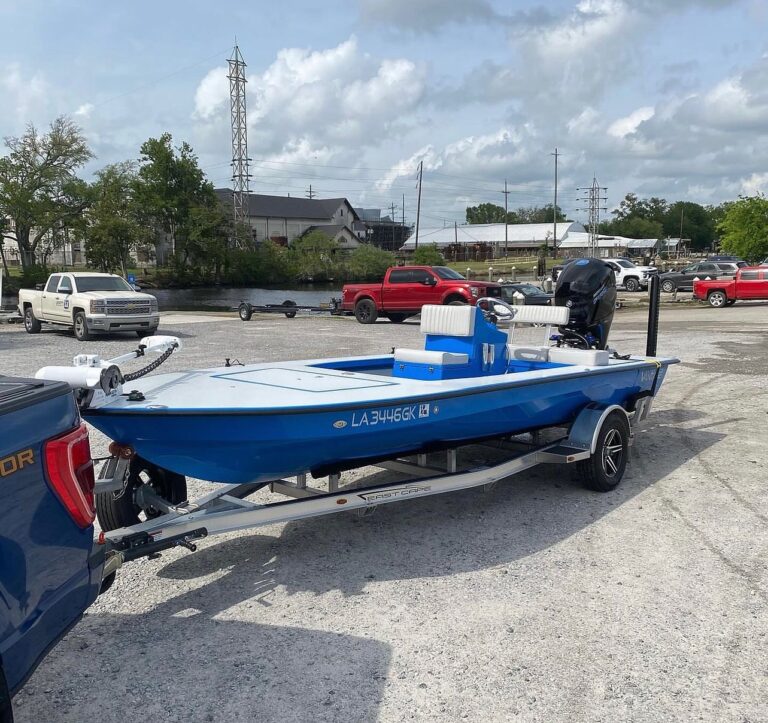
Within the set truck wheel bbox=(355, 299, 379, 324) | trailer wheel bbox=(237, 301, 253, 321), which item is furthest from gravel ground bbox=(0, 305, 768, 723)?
trailer wheel bbox=(237, 301, 253, 321)

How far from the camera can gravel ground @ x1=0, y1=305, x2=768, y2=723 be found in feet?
10.4

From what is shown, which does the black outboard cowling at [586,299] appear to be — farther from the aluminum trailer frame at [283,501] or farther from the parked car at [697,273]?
the parked car at [697,273]

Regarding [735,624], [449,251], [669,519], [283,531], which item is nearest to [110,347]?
[283,531]

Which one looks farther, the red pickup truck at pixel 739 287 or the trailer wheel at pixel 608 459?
the red pickup truck at pixel 739 287

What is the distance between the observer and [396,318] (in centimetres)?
2286

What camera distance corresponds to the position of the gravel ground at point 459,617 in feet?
10.4

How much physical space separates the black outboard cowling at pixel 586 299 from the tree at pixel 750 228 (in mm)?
51945

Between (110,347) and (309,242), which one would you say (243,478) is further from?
(309,242)

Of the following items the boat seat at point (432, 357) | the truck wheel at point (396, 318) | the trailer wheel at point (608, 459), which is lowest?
the truck wheel at point (396, 318)

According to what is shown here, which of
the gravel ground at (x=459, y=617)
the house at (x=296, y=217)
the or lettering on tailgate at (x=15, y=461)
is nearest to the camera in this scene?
the or lettering on tailgate at (x=15, y=461)

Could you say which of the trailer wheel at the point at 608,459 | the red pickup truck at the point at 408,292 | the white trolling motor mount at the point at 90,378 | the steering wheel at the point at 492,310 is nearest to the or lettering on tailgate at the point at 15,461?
the white trolling motor mount at the point at 90,378

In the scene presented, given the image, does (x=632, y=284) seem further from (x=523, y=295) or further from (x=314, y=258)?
(x=314, y=258)

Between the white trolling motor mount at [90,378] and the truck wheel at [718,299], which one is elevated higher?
the white trolling motor mount at [90,378]

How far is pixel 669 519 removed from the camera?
5.36 m
